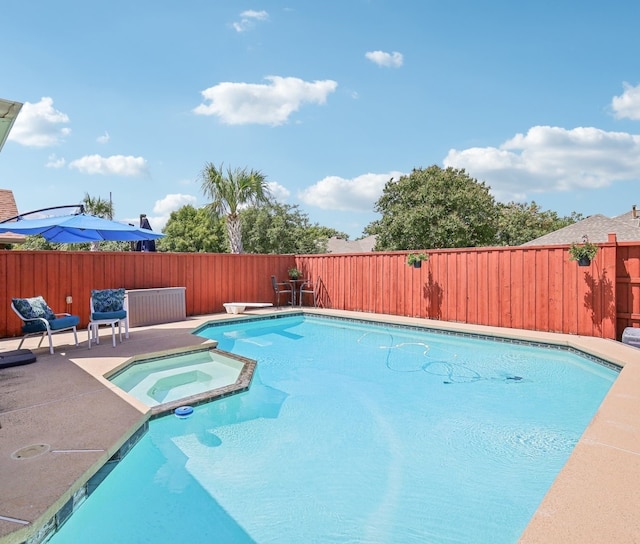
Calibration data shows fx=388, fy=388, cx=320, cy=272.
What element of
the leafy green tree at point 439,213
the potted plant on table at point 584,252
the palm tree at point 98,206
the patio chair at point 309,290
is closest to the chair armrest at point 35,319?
the patio chair at point 309,290

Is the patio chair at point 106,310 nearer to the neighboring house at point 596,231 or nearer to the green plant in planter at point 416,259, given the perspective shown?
the green plant in planter at point 416,259

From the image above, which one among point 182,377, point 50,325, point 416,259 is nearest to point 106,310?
point 50,325

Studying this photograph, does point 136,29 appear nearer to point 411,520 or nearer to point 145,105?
point 145,105

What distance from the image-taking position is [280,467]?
280 cm

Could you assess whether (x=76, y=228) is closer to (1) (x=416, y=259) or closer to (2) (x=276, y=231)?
(1) (x=416, y=259)

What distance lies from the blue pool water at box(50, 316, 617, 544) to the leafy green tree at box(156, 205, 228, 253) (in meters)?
29.1

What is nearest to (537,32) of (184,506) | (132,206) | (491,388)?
(491,388)

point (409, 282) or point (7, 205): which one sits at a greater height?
point (7, 205)

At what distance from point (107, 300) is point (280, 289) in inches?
217

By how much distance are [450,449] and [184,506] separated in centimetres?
201

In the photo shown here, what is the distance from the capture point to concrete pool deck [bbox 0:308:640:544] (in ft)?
5.67

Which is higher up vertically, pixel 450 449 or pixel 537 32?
pixel 537 32

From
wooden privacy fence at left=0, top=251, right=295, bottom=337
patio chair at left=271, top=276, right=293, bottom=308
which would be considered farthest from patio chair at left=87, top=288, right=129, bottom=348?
patio chair at left=271, top=276, right=293, bottom=308

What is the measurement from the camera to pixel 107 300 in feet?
19.5
